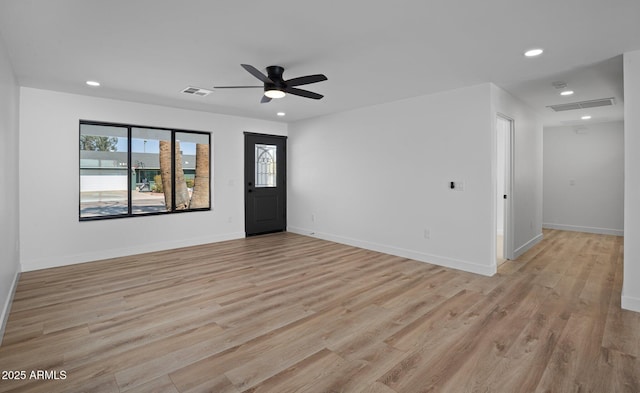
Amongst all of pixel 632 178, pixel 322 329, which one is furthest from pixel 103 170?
pixel 632 178

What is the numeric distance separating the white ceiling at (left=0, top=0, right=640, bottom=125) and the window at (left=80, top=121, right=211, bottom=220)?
869 millimetres

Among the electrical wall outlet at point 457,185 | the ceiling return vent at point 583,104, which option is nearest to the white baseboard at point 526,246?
the electrical wall outlet at point 457,185

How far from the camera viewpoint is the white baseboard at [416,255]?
4.22m

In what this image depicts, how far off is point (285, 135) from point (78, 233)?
4.31 m

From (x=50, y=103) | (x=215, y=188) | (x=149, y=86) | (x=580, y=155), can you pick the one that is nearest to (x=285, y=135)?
(x=215, y=188)

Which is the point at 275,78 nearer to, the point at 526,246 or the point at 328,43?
the point at 328,43

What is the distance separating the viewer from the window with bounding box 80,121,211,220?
495 cm

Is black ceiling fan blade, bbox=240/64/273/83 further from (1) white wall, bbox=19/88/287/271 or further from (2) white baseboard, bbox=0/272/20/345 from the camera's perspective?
(1) white wall, bbox=19/88/287/271

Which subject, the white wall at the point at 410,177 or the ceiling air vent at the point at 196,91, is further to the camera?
the ceiling air vent at the point at 196,91

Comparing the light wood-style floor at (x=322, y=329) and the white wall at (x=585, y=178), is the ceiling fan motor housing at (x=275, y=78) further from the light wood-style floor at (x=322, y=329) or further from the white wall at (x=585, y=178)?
the white wall at (x=585, y=178)

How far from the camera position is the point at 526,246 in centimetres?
545

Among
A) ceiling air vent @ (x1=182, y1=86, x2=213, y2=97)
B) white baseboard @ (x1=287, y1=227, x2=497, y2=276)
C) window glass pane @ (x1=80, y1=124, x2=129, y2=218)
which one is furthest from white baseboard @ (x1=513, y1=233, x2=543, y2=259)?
window glass pane @ (x1=80, y1=124, x2=129, y2=218)

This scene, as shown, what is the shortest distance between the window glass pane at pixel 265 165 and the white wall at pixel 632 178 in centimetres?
579

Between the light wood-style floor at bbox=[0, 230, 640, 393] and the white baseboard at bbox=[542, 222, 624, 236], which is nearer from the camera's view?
the light wood-style floor at bbox=[0, 230, 640, 393]
